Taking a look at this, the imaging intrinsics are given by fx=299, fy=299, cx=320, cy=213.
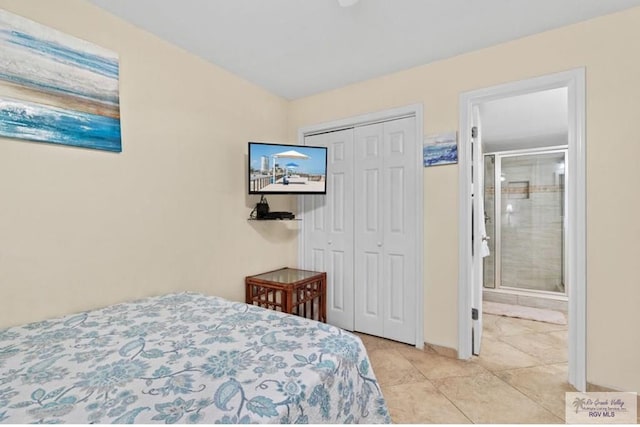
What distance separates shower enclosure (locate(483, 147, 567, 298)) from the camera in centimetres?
405

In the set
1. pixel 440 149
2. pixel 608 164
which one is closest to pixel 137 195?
pixel 440 149

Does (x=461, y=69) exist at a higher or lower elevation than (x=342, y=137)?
higher

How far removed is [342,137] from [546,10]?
1.71 metres

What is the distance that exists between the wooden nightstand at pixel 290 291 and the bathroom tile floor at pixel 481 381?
54cm

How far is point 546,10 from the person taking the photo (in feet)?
5.94

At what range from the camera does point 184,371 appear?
1.05m

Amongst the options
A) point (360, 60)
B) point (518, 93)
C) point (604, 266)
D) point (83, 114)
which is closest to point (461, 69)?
point (518, 93)

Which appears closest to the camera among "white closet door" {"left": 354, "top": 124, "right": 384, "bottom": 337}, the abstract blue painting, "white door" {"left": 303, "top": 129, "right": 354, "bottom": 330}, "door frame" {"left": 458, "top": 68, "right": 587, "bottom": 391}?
the abstract blue painting

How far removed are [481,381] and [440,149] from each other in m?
1.72

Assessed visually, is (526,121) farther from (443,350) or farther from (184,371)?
(184,371)

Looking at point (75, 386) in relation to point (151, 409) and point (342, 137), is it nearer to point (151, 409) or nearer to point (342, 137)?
point (151, 409)

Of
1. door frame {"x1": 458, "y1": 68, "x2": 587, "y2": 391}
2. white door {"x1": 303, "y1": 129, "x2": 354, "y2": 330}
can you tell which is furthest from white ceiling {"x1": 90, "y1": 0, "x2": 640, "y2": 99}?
white door {"x1": 303, "y1": 129, "x2": 354, "y2": 330}

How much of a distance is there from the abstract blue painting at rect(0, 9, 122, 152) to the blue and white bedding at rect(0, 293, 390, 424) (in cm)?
99

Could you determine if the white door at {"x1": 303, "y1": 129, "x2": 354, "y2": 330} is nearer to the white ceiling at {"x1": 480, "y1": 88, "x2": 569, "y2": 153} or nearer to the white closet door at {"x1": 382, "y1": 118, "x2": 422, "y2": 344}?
the white closet door at {"x1": 382, "y1": 118, "x2": 422, "y2": 344}
